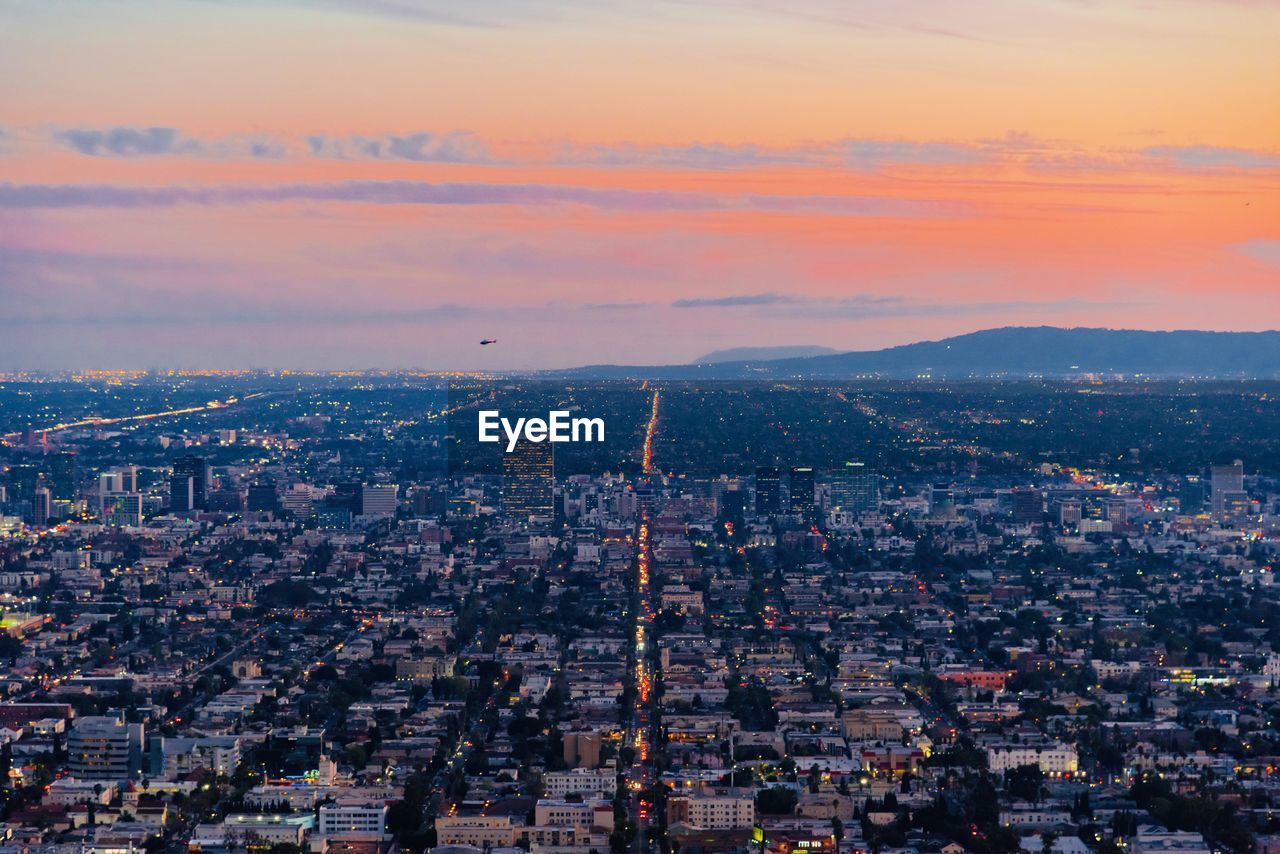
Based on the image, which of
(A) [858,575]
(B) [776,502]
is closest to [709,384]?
(B) [776,502]

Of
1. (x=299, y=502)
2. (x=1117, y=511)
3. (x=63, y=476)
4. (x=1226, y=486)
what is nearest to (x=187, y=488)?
(x=299, y=502)

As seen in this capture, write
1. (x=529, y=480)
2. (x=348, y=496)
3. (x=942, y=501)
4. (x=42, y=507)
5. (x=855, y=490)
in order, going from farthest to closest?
1. (x=529, y=480)
2. (x=855, y=490)
3. (x=348, y=496)
4. (x=942, y=501)
5. (x=42, y=507)

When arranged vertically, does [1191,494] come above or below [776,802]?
below

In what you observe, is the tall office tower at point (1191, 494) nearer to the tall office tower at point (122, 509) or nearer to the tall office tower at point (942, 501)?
the tall office tower at point (942, 501)

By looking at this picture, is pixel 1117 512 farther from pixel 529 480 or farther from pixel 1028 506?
pixel 529 480

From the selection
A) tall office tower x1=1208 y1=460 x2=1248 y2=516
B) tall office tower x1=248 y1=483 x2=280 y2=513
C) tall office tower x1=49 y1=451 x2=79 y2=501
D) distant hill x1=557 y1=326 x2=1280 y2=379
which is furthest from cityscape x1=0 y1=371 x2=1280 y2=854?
distant hill x1=557 y1=326 x2=1280 y2=379

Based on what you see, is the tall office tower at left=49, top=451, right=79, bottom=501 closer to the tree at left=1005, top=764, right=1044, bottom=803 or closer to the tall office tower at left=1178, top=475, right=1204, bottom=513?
the tall office tower at left=1178, top=475, right=1204, bottom=513

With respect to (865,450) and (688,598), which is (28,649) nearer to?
(688,598)
